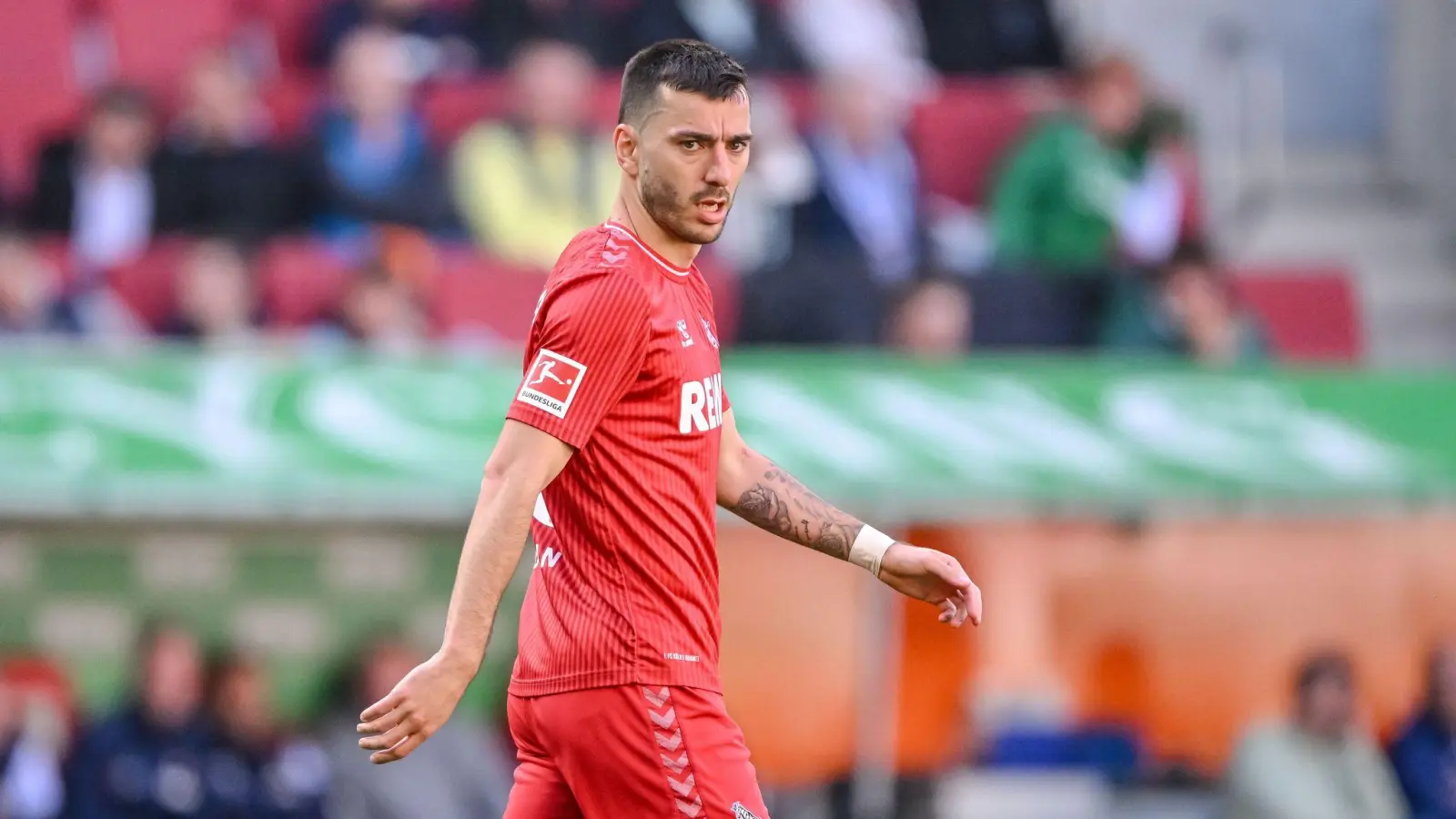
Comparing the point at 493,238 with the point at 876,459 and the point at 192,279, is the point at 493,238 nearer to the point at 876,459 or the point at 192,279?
the point at 192,279

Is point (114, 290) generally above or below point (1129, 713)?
above

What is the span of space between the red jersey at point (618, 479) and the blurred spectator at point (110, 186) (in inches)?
228

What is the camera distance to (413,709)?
3.10 metres

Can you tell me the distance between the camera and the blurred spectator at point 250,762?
24.9 feet

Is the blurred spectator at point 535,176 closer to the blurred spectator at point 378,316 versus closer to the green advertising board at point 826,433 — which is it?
the blurred spectator at point 378,316

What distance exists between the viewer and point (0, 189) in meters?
8.73

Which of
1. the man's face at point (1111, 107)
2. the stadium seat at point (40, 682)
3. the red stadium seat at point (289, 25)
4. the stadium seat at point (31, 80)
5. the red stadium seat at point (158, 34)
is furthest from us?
the red stadium seat at point (289, 25)

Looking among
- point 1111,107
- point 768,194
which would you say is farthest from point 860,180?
point 1111,107

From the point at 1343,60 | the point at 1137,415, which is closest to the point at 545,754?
the point at 1137,415

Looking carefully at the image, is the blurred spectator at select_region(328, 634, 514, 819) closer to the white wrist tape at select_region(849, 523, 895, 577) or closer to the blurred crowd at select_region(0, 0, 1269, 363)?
the blurred crowd at select_region(0, 0, 1269, 363)

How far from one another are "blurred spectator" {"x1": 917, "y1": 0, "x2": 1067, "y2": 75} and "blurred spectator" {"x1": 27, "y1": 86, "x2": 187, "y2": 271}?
172 inches

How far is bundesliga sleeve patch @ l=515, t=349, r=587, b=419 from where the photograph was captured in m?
3.22

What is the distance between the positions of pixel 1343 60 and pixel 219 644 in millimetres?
7959

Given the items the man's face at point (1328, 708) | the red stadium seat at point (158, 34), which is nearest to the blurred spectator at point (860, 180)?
the man's face at point (1328, 708)
